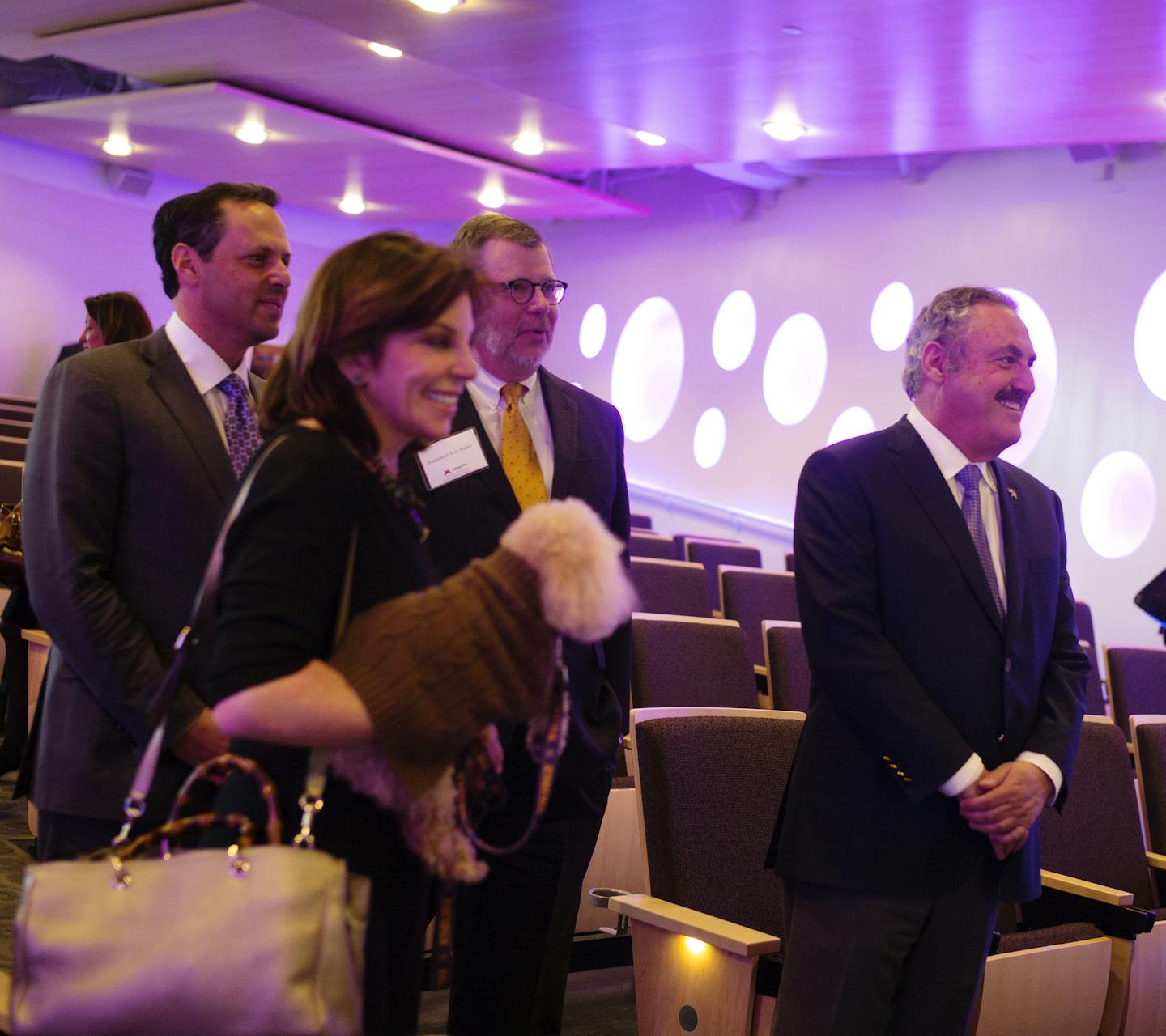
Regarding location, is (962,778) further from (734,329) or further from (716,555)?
(734,329)

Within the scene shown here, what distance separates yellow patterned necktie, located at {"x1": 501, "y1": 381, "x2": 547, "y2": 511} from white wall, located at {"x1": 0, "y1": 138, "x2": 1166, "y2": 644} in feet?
20.7

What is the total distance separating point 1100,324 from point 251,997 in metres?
7.93

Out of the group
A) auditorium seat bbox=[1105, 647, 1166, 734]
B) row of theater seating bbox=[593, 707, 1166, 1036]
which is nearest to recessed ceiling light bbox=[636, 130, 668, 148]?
auditorium seat bbox=[1105, 647, 1166, 734]

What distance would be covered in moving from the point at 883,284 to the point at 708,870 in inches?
291

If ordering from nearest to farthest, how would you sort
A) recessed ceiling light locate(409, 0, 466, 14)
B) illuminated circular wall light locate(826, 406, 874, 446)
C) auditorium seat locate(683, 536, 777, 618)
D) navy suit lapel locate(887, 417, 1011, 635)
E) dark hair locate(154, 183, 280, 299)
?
dark hair locate(154, 183, 280, 299) < navy suit lapel locate(887, 417, 1011, 635) < recessed ceiling light locate(409, 0, 466, 14) < auditorium seat locate(683, 536, 777, 618) < illuminated circular wall light locate(826, 406, 874, 446)

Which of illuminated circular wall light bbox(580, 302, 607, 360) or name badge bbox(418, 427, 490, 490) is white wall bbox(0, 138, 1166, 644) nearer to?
illuminated circular wall light bbox(580, 302, 607, 360)

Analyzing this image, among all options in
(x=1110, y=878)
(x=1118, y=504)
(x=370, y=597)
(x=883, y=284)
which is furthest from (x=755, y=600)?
(x=883, y=284)

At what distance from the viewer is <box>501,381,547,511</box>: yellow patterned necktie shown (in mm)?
2244

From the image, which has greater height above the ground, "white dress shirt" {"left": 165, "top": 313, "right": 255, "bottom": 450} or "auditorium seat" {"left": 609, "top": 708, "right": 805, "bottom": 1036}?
"white dress shirt" {"left": 165, "top": 313, "right": 255, "bottom": 450}

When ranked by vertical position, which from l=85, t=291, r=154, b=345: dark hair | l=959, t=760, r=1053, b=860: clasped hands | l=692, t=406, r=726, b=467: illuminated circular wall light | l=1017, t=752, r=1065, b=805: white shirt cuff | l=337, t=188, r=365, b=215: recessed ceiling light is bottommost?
l=959, t=760, r=1053, b=860: clasped hands

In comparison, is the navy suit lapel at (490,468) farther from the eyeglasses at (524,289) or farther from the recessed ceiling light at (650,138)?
the recessed ceiling light at (650,138)

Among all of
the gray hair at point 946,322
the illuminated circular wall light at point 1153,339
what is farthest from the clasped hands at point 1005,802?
the illuminated circular wall light at point 1153,339

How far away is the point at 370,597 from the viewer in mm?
1377

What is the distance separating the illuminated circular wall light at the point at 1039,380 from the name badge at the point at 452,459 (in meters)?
6.77
